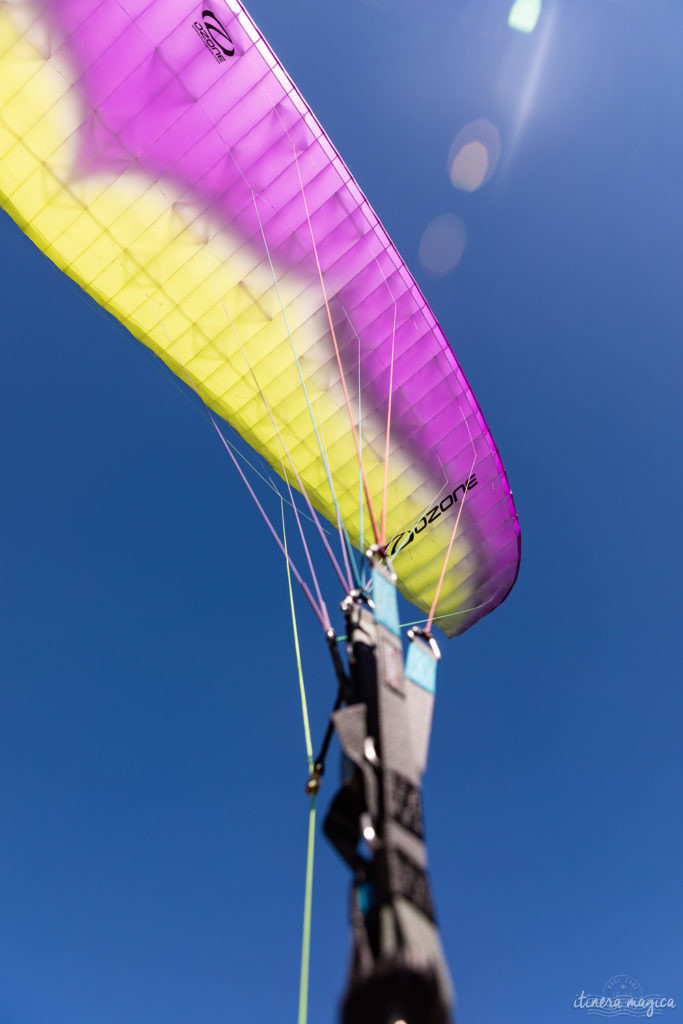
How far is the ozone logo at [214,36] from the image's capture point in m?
6.98

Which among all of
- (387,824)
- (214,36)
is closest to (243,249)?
(214,36)

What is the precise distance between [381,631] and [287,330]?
5.08m

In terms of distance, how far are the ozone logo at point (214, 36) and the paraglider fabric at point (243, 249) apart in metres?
0.02

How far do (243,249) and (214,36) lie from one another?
89.1 inches

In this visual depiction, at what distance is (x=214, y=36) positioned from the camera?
23.2ft

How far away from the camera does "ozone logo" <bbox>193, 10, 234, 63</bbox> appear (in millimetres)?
6977

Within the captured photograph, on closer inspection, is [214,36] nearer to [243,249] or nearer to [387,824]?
[243,249]

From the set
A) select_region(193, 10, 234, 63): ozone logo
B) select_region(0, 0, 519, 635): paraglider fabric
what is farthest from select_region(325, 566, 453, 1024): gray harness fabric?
select_region(193, 10, 234, 63): ozone logo

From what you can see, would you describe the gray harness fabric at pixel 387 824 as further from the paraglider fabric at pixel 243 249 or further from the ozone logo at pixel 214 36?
the ozone logo at pixel 214 36

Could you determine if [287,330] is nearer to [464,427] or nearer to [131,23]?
[464,427]

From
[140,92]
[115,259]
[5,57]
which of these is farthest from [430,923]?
[5,57]

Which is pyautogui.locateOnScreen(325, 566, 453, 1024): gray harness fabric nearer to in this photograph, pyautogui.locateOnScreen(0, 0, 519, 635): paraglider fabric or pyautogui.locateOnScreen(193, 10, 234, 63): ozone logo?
pyautogui.locateOnScreen(0, 0, 519, 635): paraglider fabric

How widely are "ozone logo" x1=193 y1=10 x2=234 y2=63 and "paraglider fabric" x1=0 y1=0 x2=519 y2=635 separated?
0.06ft

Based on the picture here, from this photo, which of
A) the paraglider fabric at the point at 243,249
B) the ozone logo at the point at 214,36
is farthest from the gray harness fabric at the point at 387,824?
the ozone logo at the point at 214,36
